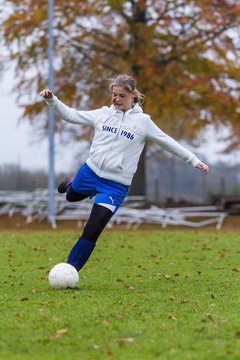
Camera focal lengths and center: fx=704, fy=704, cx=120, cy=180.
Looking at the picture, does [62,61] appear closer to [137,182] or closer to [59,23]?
[59,23]

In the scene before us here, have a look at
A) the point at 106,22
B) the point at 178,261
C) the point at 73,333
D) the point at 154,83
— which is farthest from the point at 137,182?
the point at 73,333

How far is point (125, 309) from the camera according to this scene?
232 inches

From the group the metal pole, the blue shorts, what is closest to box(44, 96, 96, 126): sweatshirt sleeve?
the blue shorts

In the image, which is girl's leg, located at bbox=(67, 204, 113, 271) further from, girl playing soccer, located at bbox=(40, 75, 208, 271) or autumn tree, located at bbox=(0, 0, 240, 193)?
autumn tree, located at bbox=(0, 0, 240, 193)

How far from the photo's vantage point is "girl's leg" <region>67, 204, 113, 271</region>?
707cm

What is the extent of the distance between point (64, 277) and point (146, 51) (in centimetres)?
1435

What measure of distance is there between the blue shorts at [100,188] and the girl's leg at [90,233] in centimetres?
7

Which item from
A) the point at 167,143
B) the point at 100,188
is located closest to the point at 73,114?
the point at 100,188

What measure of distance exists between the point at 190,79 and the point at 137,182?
4213mm

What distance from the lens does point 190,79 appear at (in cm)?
1986

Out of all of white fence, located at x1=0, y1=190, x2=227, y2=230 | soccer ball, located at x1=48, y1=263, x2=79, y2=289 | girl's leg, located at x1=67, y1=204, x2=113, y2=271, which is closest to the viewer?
soccer ball, located at x1=48, y1=263, x2=79, y2=289

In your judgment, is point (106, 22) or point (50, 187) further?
point (106, 22)

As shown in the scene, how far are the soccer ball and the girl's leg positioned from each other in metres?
0.20

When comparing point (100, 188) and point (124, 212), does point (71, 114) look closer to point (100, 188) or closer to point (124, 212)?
point (100, 188)
